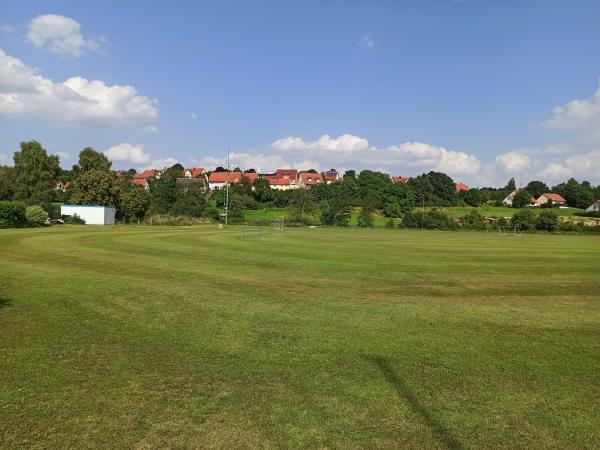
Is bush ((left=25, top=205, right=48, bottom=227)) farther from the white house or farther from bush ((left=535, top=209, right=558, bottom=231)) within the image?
the white house

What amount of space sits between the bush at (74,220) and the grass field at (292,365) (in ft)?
167

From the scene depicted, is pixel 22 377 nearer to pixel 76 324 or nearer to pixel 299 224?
pixel 76 324

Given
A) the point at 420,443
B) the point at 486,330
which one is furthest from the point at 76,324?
the point at 486,330

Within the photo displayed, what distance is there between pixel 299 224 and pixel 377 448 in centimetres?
8840

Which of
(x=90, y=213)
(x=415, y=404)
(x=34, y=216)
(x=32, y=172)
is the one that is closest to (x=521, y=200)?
(x=90, y=213)

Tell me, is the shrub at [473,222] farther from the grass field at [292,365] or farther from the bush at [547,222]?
the grass field at [292,365]

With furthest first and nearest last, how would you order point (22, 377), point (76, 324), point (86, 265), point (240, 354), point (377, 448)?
point (86, 265) → point (76, 324) → point (240, 354) → point (22, 377) → point (377, 448)

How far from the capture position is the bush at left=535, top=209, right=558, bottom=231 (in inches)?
3639

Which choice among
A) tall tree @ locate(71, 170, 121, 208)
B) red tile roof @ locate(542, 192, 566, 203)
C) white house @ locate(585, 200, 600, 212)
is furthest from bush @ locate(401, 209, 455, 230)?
red tile roof @ locate(542, 192, 566, 203)

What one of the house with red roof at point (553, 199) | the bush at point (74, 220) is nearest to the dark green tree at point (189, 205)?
the bush at point (74, 220)

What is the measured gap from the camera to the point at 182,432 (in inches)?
193

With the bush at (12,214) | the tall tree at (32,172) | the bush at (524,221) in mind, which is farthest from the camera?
the bush at (524,221)

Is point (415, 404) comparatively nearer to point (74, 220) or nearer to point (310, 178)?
point (74, 220)

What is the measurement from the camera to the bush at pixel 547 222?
92.4m
